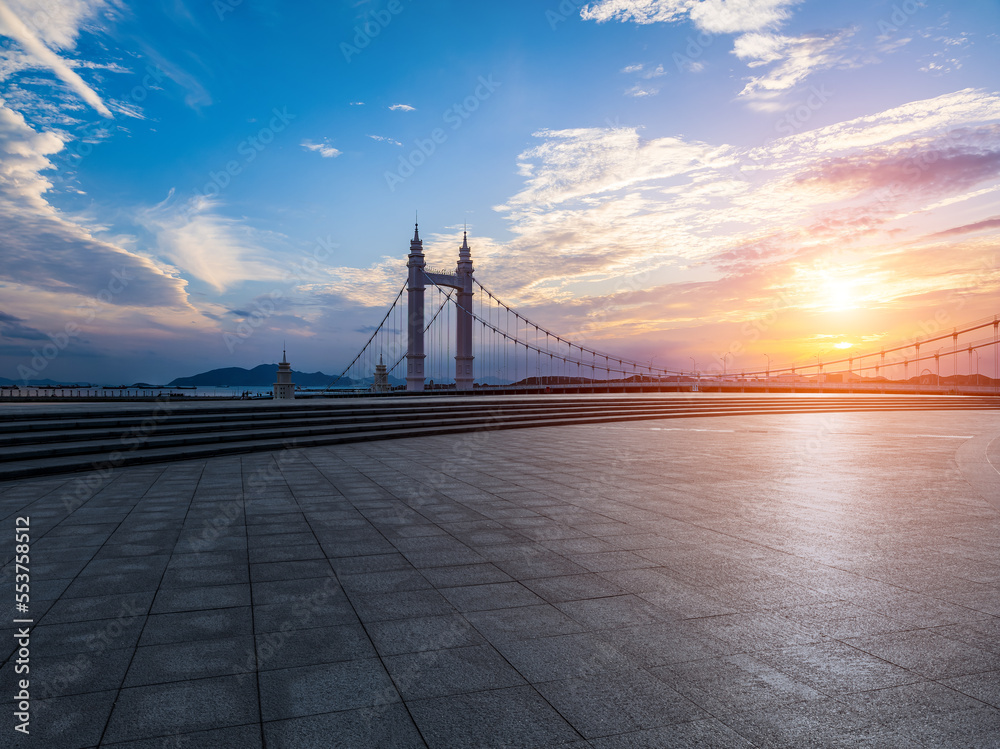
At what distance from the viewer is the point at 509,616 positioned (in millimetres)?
3654

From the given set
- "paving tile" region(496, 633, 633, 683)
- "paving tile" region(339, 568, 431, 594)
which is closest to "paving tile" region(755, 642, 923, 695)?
"paving tile" region(496, 633, 633, 683)

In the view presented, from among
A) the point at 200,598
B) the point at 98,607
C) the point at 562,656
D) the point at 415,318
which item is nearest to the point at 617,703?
the point at 562,656

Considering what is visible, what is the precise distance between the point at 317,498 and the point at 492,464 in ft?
11.9

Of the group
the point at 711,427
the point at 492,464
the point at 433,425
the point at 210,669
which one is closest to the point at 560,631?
the point at 210,669

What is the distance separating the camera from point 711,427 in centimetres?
1825

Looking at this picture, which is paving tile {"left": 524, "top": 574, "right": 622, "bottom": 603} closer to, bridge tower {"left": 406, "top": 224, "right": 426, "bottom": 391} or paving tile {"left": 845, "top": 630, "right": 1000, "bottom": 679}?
paving tile {"left": 845, "top": 630, "right": 1000, "bottom": 679}

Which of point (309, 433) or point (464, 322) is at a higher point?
point (464, 322)

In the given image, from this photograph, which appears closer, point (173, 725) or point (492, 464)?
point (173, 725)

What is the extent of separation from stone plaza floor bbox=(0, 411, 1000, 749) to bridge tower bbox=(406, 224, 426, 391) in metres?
34.3

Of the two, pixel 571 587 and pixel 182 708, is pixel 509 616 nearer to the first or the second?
pixel 571 587

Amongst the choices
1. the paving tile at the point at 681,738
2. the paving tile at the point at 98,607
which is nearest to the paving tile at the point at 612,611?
the paving tile at the point at 681,738

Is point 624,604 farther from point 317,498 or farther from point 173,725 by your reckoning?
point 317,498

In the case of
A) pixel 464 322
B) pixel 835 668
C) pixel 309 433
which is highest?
pixel 464 322

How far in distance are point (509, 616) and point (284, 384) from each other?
25687 mm
